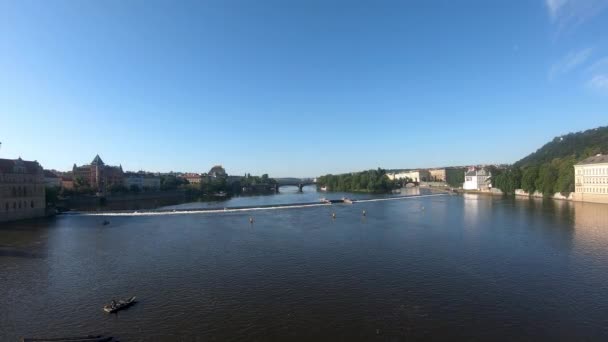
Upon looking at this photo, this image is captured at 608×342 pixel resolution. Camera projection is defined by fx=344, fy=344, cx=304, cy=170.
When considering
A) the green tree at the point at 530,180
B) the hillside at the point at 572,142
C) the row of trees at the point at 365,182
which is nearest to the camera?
the green tree at the point at 530,180

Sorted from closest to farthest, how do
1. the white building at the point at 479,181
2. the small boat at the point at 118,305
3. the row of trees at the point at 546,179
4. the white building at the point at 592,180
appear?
the small boat at the point at 118,305 → the white building at the point at 592,180 → the row of trees at the point at 546,179 → the white building at the point at 479,181

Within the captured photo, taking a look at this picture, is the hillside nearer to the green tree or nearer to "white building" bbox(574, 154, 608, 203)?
the green tree

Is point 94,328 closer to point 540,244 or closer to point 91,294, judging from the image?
point 91,294

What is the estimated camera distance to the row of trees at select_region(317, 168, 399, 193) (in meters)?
108

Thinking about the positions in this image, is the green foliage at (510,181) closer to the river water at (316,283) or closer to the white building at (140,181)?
the river water at (316,283)

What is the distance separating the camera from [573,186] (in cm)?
5872

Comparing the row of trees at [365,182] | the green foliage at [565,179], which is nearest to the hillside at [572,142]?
the row of trees at [365,182]

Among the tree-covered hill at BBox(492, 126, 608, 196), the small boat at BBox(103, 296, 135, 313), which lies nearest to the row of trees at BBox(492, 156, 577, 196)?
the tree-covered hill at BBox(492, 126, 608, 196)

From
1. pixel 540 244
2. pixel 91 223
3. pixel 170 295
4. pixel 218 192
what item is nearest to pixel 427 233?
pixel 540 244

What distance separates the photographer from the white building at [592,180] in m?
51.5

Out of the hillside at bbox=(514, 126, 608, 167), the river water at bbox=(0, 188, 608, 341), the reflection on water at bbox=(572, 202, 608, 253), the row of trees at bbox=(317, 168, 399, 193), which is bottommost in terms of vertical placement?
the river water at bbox=(0, 188, 608, 341)

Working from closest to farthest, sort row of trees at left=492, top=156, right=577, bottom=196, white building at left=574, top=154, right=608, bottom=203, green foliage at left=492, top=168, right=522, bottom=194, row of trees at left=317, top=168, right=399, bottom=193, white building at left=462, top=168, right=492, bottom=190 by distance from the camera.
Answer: white building at left=574, top=154, right=608, bottom=203 → row of trees at left=492, top=156, right=577, bottom=196 → green foliage at left=492, top=168, right=522, bottom=194 → white building at left=462, top=168, right=492, bottom=190 → row of trees at left=317, top=168, right=399, bottom=193

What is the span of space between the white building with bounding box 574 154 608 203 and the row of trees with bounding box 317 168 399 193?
180ft

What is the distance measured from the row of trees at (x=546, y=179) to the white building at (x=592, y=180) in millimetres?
2159
